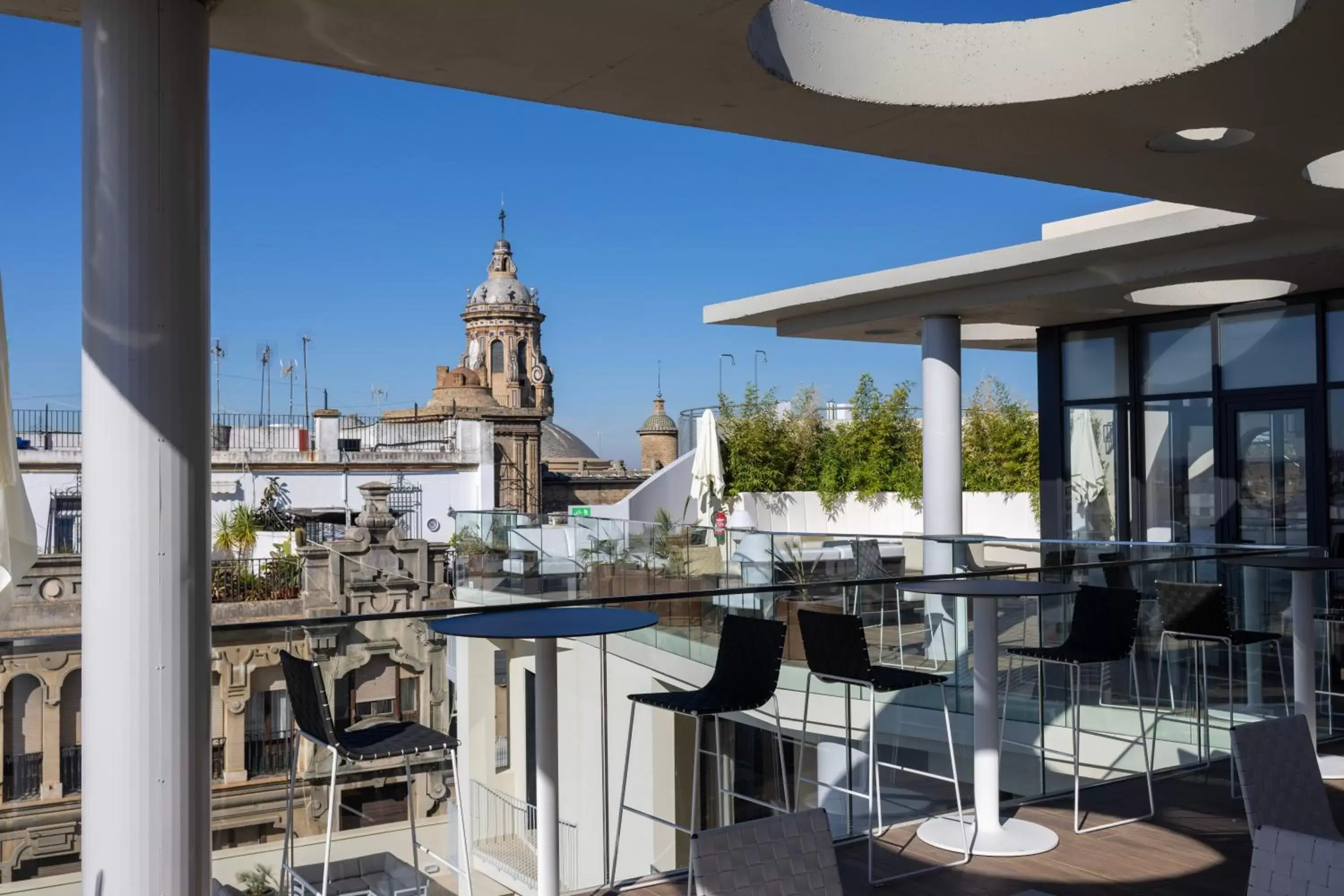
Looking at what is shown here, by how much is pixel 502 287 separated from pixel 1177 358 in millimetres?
66278

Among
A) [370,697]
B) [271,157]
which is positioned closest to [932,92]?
[370,697]

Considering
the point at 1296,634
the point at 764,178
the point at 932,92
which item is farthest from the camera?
the point at 764,178

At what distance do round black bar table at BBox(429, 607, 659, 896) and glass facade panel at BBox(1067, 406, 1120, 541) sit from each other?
9441mm

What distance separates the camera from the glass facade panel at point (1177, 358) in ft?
37.0

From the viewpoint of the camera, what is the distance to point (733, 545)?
1177 cm

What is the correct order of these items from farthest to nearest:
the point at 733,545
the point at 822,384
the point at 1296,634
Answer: the point at 822,384 → the point at 733,545 → the point at 1296,634

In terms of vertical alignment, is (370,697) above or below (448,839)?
above

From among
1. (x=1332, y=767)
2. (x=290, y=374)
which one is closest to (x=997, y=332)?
(x=1332, y=767)

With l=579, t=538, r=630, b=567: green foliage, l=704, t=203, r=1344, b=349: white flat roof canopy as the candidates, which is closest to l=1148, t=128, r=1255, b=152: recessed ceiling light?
l=704, t=203, r=1344, b=349: white flat roof canopy

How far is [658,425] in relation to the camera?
57.2m

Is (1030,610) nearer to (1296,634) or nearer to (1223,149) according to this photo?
(1296,634)

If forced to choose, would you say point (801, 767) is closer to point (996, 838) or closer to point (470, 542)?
point (996, 838)

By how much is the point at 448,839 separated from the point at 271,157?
7446cm

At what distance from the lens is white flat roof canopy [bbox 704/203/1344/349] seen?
8281mm
